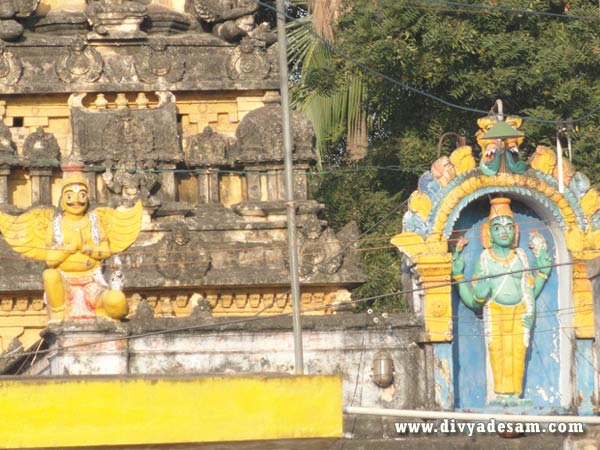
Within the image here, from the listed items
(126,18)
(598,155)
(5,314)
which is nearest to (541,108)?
(598,155)

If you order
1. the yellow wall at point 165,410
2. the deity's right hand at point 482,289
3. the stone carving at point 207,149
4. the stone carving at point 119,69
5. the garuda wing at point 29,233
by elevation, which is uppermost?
the stone carving at point 119,69

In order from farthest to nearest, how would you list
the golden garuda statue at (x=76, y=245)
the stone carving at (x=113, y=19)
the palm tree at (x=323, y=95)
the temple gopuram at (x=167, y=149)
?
1. the palm tree at (x=323, y=95)
2. the stone carving at (x=113, y=19)
3. the temple gopuram at (x=167, y=149)
4. the golden garuda statue at (x=76, y=245)

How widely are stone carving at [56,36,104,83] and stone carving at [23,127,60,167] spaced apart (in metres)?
0.86

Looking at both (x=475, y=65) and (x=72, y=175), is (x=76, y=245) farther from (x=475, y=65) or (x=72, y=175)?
(x=475, y=65)

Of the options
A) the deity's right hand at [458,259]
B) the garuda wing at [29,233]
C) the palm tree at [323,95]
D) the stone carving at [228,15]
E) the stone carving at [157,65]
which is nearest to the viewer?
the garuda wing at [29,233]

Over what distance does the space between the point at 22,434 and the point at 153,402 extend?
1044 mm

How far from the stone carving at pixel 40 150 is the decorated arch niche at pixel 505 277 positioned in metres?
5.82

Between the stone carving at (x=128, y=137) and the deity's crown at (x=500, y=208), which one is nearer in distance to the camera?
the deity's crown at (x=500, y=208)

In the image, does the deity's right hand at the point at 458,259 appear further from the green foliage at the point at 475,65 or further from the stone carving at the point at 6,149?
the stone carving at the point at 6,149

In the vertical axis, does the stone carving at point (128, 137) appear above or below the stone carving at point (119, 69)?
below

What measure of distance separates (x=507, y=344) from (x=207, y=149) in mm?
6084

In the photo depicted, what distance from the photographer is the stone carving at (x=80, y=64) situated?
28.7 meters

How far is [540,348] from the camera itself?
81.2 feet

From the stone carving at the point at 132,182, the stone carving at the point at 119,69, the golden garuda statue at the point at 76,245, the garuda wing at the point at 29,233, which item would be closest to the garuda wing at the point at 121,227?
the golden garuda statue at the point at 76,245
